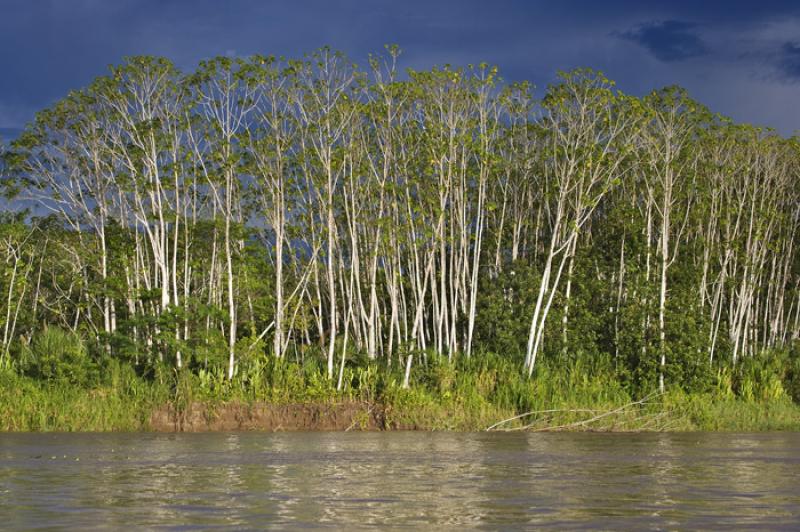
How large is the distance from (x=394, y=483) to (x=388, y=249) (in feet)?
73.4

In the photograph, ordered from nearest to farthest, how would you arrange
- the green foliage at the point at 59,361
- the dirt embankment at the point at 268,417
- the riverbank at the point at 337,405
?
the riverbank at the point at 337,405 < the dirt embankment at the point at 268,417 < the green foliage at the point at 59,361

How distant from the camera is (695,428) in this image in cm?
3241

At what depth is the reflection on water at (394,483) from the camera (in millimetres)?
10430

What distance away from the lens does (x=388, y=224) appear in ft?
115

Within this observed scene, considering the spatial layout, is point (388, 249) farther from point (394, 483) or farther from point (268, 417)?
point (394, 483)

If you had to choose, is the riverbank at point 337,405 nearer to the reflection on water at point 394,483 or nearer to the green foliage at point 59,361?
the green foliage at point 59,361

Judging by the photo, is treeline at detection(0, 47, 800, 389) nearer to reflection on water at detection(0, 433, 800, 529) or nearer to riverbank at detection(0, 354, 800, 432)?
riverbank at detection(0, 354, 800, 432)

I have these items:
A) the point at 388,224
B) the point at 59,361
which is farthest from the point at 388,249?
the point at 59,361

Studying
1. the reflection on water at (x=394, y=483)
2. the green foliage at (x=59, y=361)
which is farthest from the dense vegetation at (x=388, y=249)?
the reflection on water at (x=394, y=483)

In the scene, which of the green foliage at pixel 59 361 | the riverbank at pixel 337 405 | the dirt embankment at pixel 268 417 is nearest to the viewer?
the riverbank at pixel 337 405

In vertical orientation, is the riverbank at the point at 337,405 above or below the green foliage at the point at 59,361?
below

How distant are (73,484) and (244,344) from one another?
18.7m

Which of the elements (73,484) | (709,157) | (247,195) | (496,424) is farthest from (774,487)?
(709,157)

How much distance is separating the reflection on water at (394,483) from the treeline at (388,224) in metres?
11.0
